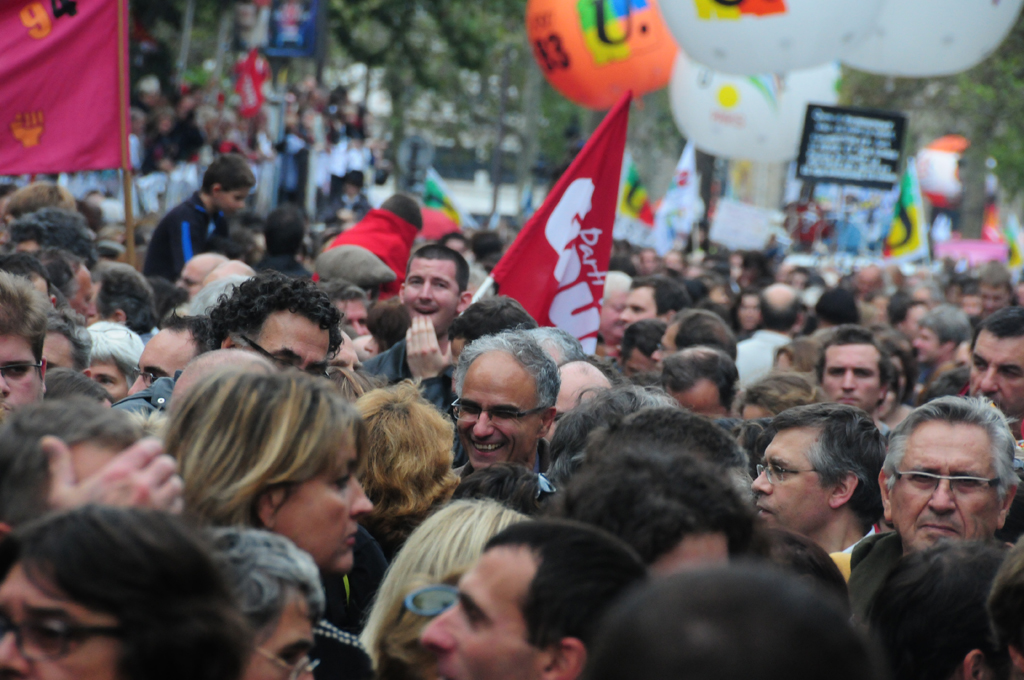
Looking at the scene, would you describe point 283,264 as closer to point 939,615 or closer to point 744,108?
point 939,615

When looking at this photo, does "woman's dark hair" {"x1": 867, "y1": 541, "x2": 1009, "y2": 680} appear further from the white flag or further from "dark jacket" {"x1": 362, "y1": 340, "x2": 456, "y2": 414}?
the white flag

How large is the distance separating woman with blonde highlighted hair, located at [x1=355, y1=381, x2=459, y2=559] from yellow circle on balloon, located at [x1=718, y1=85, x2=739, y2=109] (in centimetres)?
1191

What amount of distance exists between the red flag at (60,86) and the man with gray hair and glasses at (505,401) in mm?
3470

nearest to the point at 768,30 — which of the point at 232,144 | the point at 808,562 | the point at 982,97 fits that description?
the point at 808,562

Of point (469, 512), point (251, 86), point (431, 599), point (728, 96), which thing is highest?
point (431, 599)

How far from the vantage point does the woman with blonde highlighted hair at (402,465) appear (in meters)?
3.56

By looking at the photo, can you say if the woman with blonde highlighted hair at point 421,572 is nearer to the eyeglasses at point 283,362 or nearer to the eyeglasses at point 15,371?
the eyeglasses at point 283,362

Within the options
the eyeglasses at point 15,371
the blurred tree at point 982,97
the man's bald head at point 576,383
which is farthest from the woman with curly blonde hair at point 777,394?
the blurred tree at point 982,97

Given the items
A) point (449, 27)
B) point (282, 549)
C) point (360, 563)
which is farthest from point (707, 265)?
point (282, 549)

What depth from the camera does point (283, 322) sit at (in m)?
4.10

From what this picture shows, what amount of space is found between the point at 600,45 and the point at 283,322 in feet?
32.2

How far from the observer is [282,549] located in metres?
2.16

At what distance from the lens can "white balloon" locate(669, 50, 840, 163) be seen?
585 inches

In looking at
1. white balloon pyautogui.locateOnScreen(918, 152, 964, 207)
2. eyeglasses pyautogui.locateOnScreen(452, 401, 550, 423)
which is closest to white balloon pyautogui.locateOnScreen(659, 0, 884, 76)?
eyeglasses pyautogui.locateOnScreen(452, 401, 550, 423)
